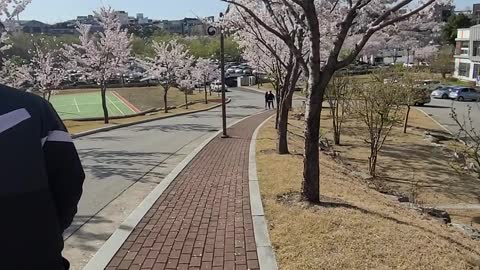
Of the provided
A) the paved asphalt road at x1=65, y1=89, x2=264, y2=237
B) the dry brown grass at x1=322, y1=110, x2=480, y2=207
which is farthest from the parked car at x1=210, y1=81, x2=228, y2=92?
the dry brown grass at x1=322, y1=110, x2=480, y2=207

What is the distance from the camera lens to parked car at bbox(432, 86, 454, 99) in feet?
148

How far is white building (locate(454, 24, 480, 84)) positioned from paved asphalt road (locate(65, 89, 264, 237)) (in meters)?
43.7

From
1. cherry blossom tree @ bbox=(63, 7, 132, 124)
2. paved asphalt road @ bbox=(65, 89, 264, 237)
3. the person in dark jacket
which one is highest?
cherry blossom tree @ bbox=(63, 7, 132, 124)

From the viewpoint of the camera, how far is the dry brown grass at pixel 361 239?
197 inches

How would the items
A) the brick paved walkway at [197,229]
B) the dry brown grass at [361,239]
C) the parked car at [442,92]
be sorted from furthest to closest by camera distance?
the parked car at [442,92] → the brick paved walkway at [197,229] → the dry brown grass at [361,239]

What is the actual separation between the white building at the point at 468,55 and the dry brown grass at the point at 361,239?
172 feet

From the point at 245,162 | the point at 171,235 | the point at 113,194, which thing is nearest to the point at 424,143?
the point at 245,162

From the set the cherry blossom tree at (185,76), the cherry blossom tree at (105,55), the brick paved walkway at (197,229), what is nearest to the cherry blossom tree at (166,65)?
the cherry blossom tree at (185,76)

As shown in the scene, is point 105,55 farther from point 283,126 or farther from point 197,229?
point 197,229

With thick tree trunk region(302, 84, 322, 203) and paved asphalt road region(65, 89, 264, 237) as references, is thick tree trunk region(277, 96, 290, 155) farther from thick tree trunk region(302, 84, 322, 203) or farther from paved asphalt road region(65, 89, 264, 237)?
thick tree trunk region(302, 84, 322, 203)

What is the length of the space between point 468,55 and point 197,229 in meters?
60.7

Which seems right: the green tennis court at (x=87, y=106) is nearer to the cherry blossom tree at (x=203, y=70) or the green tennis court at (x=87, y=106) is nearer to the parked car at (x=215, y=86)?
the cherry blossom tree at (x=203, y=70)

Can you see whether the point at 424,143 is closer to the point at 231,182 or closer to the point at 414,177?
the point at 414,177

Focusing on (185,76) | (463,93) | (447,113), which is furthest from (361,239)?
(185,76)
